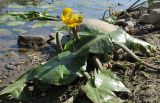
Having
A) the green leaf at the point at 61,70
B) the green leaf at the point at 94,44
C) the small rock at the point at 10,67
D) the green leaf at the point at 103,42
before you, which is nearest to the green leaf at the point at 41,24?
the small rock at the point at 10,67

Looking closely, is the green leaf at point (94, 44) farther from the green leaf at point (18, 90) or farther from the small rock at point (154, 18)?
the small rock at point (154, 18)

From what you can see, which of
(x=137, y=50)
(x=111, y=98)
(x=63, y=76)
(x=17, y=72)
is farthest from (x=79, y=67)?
(x=17, y=72)

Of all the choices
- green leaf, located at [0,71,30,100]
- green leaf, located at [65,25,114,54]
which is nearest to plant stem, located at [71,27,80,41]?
green leaf, located at [65,25,114,54]

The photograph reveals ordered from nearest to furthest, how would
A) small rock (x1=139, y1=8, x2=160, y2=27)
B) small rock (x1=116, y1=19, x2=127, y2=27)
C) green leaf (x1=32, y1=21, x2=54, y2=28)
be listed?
small rock (x1=139, y1=8, x2=160, y2=27) < small rock (x1=116, y1=19, x2=127, y2=27) < green leaf (x1=32, y1=21, x2=54, y2=28)

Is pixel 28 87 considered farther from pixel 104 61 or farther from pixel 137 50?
pixel 137 50

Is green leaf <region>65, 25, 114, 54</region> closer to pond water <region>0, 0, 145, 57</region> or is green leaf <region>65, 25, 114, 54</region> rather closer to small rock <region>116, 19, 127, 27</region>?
pond water <region>0, 0, 145, 57</region>


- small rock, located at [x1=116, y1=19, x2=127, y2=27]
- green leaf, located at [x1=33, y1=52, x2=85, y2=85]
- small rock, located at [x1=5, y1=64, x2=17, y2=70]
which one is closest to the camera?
green leaf, located at [x1=33, y1=52, x2=85, y2=85]
